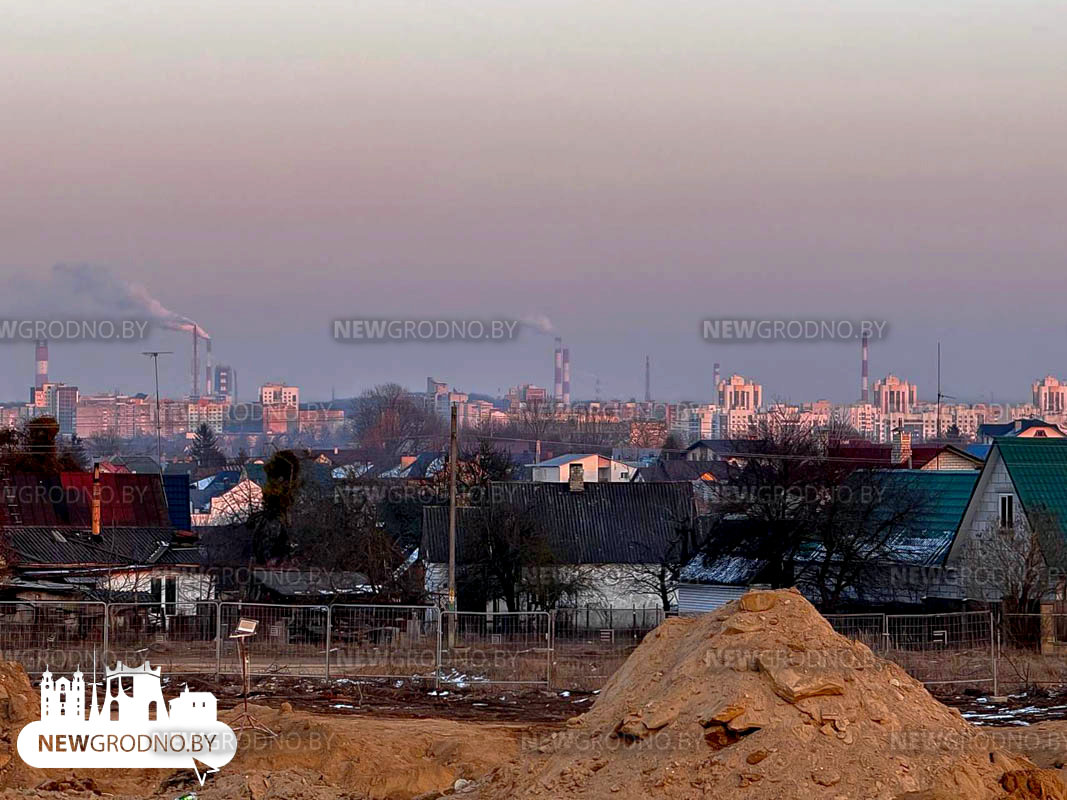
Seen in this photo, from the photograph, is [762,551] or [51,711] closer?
[51,711]

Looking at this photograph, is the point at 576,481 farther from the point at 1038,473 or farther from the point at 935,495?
the point at 1038,473

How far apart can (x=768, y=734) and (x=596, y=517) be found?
101 ft

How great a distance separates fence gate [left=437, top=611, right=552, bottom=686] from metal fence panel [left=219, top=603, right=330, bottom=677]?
7.75 ft

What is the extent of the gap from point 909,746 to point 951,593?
2289 centimetres

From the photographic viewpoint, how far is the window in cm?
3566

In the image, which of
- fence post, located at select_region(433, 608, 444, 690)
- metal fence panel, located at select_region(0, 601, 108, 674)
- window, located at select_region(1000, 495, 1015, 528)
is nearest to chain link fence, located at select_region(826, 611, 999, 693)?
fence post, located at select_region(433, 608, 444, 690)

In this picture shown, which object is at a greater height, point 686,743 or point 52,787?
point 686,743

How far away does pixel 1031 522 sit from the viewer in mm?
33594

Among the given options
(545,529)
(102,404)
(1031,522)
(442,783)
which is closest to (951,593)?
(1031,522)

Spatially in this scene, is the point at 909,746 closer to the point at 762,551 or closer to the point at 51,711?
the point at 51,711

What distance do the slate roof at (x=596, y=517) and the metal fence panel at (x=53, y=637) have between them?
1457 cm

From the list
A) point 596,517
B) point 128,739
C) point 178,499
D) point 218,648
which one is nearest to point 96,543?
point 178,499

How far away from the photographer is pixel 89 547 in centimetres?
3769

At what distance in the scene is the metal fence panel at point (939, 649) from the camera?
25.0 meters
